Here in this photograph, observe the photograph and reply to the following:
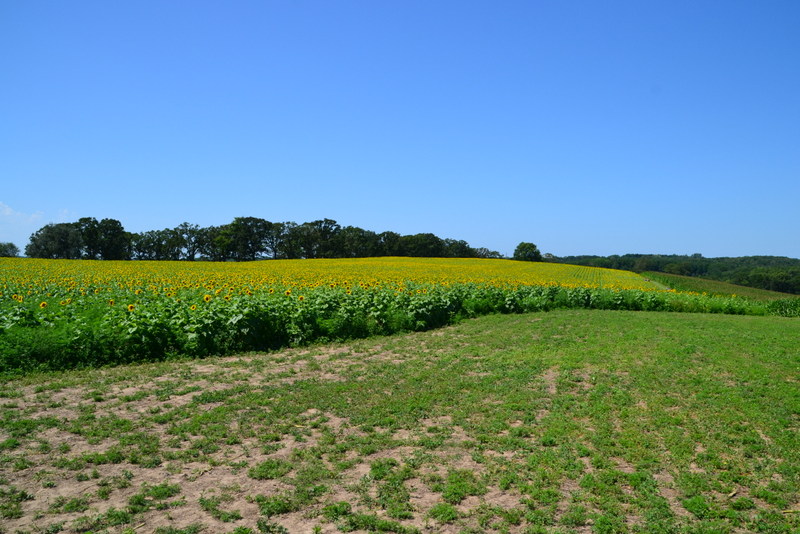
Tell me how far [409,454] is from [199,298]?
385 inches

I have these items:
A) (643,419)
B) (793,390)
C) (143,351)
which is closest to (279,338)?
(143,351)

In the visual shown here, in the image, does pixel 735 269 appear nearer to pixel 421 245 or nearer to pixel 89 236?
pixel 421 245

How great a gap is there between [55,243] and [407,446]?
73.0 m

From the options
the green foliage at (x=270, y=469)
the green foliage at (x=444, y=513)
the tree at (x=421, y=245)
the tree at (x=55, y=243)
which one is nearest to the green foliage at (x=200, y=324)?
the green foliage at (x=270, y=469)

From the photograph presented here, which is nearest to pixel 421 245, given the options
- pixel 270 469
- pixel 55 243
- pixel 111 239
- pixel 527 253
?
pixel 527 253

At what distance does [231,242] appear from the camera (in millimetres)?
76625

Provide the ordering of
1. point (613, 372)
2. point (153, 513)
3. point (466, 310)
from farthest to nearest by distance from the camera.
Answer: point (466, 310) < point (613, 372) < point (153, 513)

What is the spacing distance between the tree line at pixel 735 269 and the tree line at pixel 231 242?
29.6 metres

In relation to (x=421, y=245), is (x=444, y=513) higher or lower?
lower

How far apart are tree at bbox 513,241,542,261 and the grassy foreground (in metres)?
76.6

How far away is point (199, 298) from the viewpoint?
1343cm

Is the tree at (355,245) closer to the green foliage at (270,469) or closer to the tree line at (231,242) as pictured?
the tree line at (231,242)

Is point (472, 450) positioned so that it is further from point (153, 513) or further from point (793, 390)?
point (793, 390)

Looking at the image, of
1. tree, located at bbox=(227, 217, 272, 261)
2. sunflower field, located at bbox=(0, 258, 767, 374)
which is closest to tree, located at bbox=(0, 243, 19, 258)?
tree, located at bbox=(227, 217, 272, 261)
